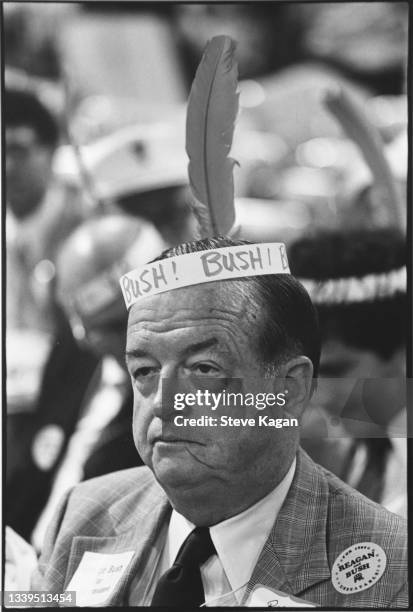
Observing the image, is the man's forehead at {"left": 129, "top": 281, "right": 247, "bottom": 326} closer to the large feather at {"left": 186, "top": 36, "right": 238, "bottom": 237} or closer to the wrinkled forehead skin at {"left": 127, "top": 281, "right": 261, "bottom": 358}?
the wrinkled forehead skin at {"left": 127, "top": 281, "right": 261, "bottom": 358}

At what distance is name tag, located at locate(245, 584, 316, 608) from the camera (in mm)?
1858

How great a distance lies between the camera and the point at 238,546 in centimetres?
187

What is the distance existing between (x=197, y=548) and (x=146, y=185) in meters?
0.75

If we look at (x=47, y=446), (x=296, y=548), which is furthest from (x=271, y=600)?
(x=47, y=446)

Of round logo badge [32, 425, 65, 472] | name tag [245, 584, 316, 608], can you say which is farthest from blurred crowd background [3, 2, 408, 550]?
name tag [245, 584, 316, 608]

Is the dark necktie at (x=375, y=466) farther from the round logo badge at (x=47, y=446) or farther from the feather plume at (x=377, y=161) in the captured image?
the round logo badge at (x=47, y=446)

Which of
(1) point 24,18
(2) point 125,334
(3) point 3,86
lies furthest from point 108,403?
(1) point 24,18

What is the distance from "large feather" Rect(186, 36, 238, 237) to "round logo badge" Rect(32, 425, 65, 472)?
51 centimetres

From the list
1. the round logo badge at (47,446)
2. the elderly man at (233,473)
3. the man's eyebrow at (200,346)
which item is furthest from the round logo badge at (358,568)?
the round logo badge at (47,446)

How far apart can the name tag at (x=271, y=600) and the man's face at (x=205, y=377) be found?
0.71 feet

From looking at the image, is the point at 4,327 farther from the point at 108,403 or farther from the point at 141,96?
the point at 141,96

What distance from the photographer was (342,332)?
1921 millimetres

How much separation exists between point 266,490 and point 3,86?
992mm

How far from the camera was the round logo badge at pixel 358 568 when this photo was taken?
187 cm
